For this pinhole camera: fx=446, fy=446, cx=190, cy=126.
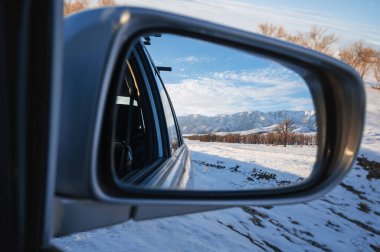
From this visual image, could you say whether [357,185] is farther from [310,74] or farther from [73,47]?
[73,47]

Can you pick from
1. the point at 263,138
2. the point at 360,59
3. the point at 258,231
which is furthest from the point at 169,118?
the point at 360,59

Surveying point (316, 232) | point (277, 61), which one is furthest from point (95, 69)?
point (316, 232)

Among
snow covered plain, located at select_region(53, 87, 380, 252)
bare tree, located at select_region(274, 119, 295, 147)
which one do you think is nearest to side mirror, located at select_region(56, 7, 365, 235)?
bare tree, located at select_region(274, 119, 295, 147)

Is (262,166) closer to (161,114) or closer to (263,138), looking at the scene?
(161,114)

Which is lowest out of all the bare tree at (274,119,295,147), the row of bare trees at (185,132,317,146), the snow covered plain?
the snow covered plain

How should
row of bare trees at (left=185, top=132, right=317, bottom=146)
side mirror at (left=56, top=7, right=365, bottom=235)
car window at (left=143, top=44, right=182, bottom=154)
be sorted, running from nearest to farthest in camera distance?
1. side mirror at (left=56, top=7, right=365, bottom=235)
2. row of bare trees at (left=185, top=132, right=317, bottom=146)
3. car window at (left=143, top=44, right=182, bottom=154)

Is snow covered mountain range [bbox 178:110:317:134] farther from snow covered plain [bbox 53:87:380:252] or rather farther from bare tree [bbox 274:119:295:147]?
snow covered plain [bbox 53:87:380:252]

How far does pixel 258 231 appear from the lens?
6.30 m

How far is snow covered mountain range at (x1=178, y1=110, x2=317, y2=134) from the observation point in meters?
1.82

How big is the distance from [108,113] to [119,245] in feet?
9.68

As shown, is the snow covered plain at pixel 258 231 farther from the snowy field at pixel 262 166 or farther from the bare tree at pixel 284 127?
the bare tree at pixel 284 127

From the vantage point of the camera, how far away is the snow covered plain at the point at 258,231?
4003 mm

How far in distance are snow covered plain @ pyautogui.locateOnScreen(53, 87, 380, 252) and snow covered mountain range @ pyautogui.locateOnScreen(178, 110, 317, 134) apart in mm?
1822

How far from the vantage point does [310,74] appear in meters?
1.65
